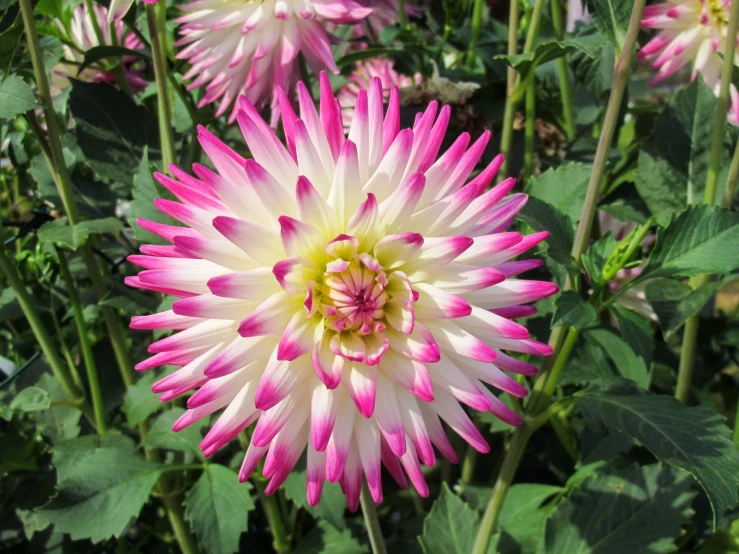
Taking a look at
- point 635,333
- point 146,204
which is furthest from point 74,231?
point 635,333

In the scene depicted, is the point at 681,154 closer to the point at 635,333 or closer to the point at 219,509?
the point at 635,333

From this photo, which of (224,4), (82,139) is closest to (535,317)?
(224,4)

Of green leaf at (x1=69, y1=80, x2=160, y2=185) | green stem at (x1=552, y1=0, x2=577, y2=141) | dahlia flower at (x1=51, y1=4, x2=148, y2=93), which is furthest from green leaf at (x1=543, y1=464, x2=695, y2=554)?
dahlia flower at (x1=51, y1=4, x2=148, y2=93)

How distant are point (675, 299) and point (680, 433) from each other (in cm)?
26

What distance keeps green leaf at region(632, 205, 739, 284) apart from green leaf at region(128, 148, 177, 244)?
618 mm

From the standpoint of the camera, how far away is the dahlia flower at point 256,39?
1.07m

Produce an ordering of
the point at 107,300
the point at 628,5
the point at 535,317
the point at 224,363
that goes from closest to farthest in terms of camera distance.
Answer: the point at 224,363 → the point at 628,5 → the point at 107,300 → the point at 535,317

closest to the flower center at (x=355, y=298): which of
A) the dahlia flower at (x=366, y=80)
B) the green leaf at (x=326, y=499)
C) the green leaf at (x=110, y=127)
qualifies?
the green leaf at (x=326, y=499)

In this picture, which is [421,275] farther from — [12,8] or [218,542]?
[12,8]

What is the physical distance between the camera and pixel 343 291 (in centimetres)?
73

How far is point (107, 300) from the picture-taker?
1.06m

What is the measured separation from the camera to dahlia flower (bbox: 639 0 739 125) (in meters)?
1.15

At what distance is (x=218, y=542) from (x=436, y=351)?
53 cm

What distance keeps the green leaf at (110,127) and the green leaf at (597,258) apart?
0.78m
